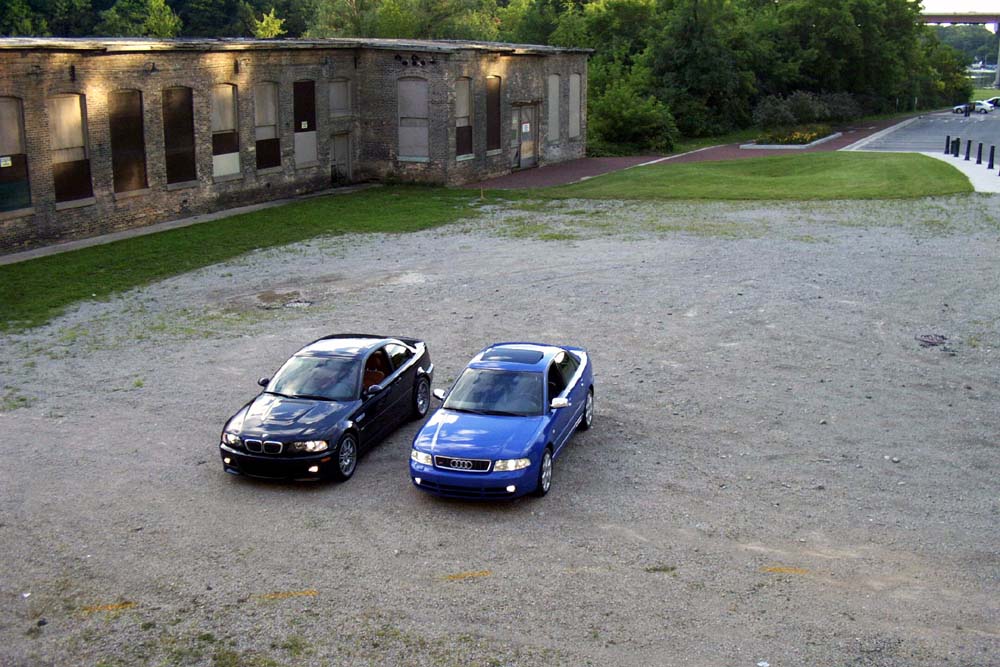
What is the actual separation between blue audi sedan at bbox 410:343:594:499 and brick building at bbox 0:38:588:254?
18.6 m

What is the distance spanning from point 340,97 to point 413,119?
2840mm

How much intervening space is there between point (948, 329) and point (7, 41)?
23057mm

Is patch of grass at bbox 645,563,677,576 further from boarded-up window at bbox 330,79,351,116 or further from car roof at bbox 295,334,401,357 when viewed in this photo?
boarded-up window at bbox 330,79,351,116

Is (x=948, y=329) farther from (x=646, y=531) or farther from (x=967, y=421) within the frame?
(x=646, y=531)

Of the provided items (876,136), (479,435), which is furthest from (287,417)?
(876,136)

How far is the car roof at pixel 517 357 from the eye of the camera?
1427 centimetres

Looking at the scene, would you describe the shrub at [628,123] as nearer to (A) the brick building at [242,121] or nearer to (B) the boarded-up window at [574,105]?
(B) the boarded-up window at [574,105]

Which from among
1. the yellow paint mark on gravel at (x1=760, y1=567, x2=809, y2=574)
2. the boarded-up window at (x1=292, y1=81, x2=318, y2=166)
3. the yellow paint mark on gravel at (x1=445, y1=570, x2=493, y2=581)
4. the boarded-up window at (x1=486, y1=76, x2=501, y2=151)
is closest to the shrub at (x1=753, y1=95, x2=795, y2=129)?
the boarded-up window at (x1=486, y1=76, x2=501, y2=151)

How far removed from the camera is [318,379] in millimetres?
14594

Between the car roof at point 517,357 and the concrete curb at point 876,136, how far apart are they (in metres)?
44.1

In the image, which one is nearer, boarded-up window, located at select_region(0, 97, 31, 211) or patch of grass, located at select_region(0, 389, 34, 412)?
patch of grass, located at select_region(0, 389, 34, 412)

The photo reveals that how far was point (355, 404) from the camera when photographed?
557 inches

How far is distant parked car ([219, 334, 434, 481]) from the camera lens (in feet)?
43.5

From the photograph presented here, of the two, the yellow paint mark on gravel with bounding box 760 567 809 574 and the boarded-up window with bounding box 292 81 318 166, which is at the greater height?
the boarded-up window with bounding box 292 81 318 166
